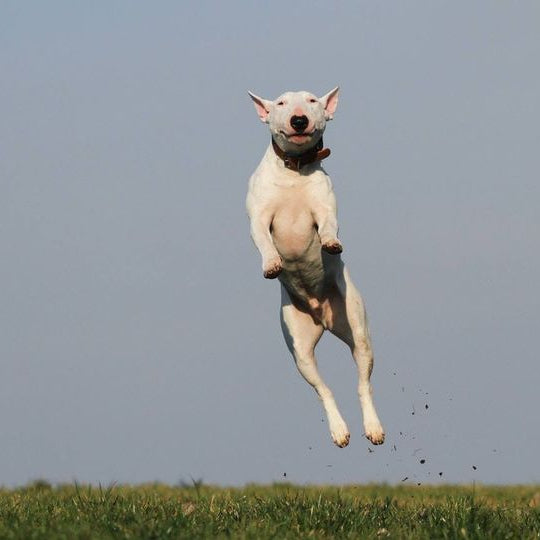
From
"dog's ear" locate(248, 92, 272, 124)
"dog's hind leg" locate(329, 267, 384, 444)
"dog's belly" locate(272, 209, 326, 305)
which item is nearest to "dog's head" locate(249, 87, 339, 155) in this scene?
"dog's ear" locate(248, 92, 272, 124)

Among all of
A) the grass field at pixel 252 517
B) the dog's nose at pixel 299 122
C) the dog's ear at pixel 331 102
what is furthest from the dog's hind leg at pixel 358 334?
the dog's nose at pixel 299 122

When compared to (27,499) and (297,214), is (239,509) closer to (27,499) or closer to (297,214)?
(27,499)

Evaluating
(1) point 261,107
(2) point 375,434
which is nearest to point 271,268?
(1) point 261,107

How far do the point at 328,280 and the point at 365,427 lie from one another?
148 centimetres

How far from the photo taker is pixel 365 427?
1156cm

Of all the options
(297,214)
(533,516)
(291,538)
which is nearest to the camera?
(291,538)

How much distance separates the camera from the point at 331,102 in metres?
11.2

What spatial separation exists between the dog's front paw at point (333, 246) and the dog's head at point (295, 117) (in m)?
1.05

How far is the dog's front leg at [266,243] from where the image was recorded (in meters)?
10.1

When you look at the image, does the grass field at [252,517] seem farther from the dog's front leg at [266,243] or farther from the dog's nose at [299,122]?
the dog's nose at [299,122]

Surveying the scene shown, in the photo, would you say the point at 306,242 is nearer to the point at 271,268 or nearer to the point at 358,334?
the point at 271,268

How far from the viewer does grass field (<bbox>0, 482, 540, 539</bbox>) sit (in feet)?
24.2

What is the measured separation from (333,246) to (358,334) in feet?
5.70

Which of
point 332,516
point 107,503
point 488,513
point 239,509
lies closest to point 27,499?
point 107,503
